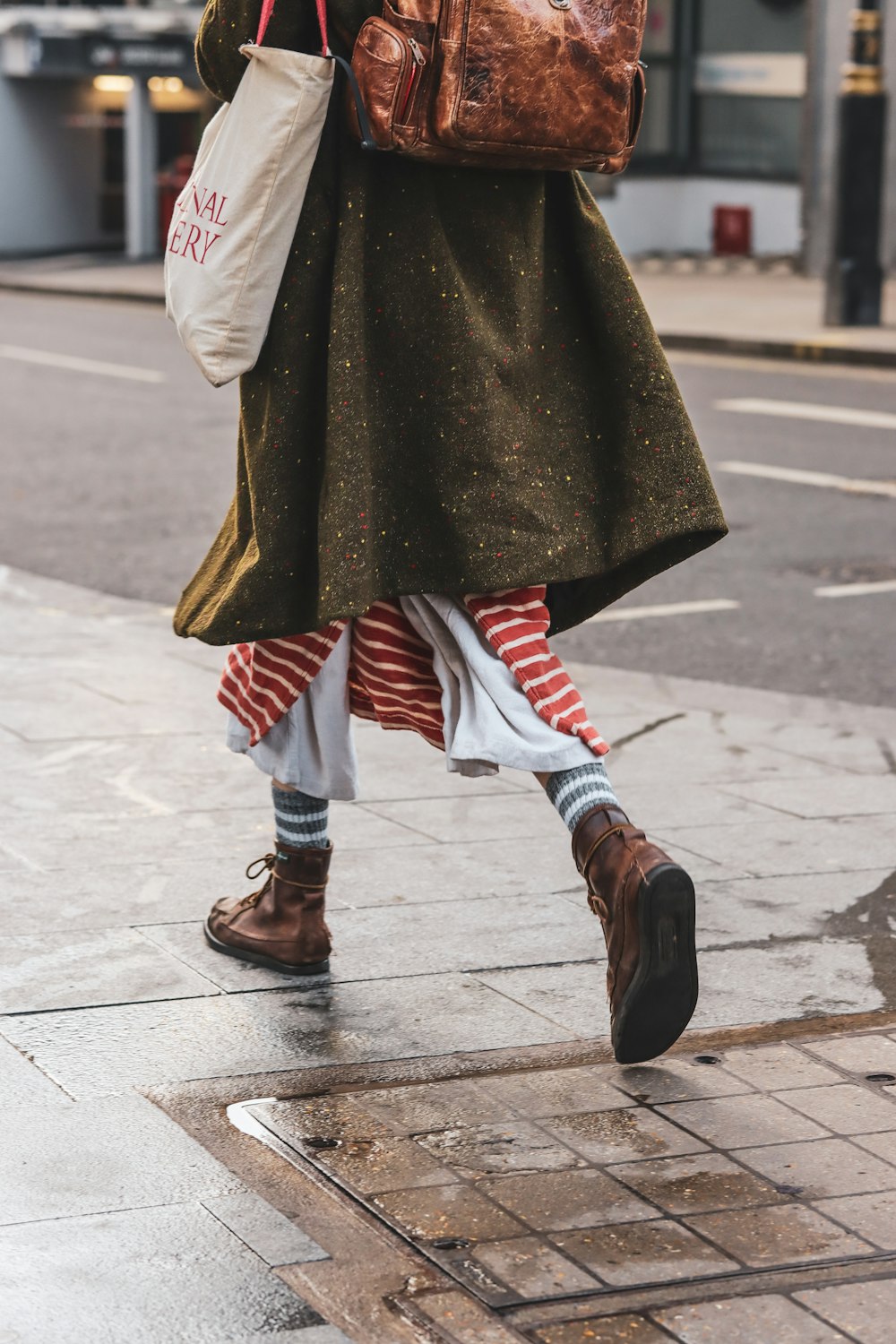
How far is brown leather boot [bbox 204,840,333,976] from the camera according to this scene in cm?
361

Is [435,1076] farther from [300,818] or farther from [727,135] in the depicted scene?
[727,135]

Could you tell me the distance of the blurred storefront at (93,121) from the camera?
32188 millimetres

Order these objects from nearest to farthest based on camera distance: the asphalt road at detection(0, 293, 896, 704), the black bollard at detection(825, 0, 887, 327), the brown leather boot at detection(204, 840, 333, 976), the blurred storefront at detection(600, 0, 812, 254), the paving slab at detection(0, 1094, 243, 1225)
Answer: the paving slab at detection(0, 1094, 243, 1225), the brown leather boot at detection(204, 840, 333, 976), the asphalt road at detection(0, 293, 896, 704), the black bollard at detection(825, 0, 887, 327), the blurred storefront at detection(600, 0, 812, 254)

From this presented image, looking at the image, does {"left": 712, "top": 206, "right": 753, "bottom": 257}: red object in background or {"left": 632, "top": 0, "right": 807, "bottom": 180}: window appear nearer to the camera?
{"left": 632, "top": 0, "right": 807, "bottom": 180}: window

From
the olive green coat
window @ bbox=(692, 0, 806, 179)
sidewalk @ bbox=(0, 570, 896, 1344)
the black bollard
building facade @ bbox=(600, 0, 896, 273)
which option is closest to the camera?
sidewalk @ bbox=(0, 570, 896, 1344)

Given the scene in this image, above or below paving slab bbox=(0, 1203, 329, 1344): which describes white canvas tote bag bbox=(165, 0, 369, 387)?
above

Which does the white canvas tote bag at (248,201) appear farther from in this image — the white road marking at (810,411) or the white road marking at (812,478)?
the white road marking at (810,411)

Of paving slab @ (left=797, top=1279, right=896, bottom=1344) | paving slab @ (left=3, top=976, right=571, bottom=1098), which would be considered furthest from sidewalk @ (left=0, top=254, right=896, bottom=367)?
paving slab @ (left=797, top=1279, right=896, bottom=1344)

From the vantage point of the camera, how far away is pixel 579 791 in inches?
126

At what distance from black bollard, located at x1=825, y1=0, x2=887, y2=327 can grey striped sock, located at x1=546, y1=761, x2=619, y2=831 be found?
50.4ft

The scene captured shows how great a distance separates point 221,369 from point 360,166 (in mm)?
372

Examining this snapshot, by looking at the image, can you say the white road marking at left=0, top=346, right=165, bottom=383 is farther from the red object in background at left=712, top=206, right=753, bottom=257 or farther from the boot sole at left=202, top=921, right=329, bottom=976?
the boot sole at left=202, top=921, right=329, bottom=976

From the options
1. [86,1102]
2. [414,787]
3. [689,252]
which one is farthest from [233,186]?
[689,252]

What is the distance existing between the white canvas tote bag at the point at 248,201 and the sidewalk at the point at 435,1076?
3.51 feet
